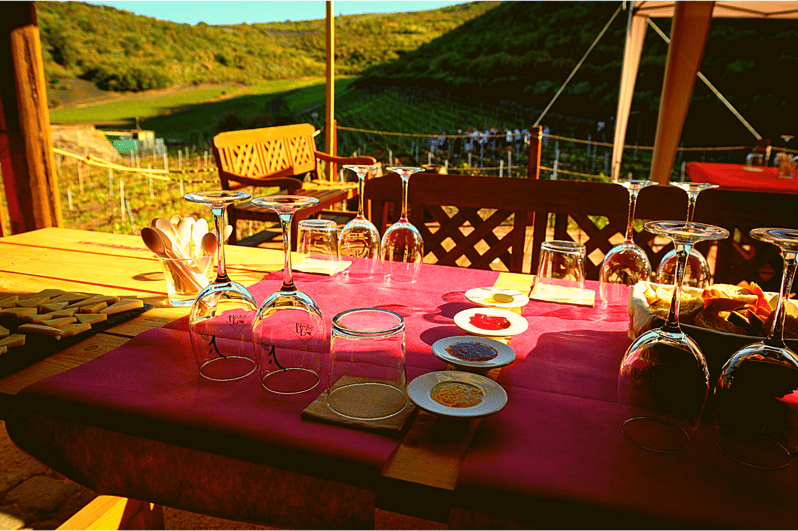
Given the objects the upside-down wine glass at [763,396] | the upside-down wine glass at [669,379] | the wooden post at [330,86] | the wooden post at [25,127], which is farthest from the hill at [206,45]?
the upside-down wine glass at [763,396]

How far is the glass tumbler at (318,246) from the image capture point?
1.50 metres

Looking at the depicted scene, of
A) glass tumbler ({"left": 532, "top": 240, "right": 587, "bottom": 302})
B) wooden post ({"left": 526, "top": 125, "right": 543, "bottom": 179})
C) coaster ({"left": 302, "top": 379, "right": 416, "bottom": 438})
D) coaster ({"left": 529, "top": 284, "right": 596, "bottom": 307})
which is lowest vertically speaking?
coaster ({"left": 302, "top": 379, "right": 416, "bottom": 438})

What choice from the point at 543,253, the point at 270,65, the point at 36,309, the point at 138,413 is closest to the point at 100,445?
the point at 138,413

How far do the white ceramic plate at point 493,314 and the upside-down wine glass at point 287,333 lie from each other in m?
0.34

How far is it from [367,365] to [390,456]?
8.3 inches

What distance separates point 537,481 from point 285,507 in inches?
14.8

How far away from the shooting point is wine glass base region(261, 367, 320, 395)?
94cm

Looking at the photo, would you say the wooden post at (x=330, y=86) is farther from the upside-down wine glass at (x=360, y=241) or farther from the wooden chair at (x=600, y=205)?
the upside-down wine glass at (x=360, y=241)

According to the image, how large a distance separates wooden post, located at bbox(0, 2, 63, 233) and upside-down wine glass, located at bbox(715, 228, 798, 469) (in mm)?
4249

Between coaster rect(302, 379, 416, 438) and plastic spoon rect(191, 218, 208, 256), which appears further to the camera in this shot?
plastic spoon rect(191, 218, 208, 256)

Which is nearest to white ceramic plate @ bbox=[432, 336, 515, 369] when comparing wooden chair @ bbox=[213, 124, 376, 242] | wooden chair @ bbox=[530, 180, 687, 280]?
wooden chair @ bbox=[530, 180, 687, 280]

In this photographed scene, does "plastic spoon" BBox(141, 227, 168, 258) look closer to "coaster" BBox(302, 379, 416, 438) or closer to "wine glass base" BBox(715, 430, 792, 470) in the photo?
"coaster" BBox(302, 379, 416, 438)

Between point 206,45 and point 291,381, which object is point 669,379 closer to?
point 291,381

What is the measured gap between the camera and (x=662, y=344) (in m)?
0.85
